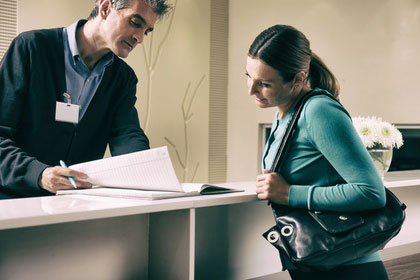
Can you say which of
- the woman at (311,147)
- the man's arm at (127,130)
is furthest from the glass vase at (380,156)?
the man's arm at (127,130)

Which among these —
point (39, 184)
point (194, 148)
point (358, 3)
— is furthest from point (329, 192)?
point (194, 148)

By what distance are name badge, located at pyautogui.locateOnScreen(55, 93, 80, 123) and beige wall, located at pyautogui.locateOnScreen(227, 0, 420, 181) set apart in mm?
2662

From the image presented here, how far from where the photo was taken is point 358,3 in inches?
145

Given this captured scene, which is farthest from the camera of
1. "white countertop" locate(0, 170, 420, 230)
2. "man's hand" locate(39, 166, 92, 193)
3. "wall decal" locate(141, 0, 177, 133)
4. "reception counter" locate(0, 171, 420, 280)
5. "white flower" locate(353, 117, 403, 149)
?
"wall decal" locate(141, 0, 177, 133)

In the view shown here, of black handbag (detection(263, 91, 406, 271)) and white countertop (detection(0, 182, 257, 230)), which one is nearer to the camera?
white countertop (detection(0, 182, 257, 230))

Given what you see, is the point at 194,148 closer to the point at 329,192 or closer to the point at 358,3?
the point at 358,3

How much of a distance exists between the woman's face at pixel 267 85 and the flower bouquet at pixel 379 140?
0.86 meters

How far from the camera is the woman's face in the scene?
119 cm

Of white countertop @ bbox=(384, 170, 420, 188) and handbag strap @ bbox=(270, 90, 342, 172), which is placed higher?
handbag strap @ bbox=(270, 90, 342, 172)

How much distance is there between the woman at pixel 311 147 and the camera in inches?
41.5

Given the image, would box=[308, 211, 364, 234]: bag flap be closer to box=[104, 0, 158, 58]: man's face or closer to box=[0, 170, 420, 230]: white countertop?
box=[0, 170, 420, 230]: white countertop

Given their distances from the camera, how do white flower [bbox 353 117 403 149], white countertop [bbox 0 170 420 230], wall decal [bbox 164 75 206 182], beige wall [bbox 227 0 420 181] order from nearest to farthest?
white countertop [bbox 0 170 420 230] → white flower [bbox 353 117 403 149] → beige wall [bbox 227 0 420 181] → wall decal [bbox 164 75 206 182]

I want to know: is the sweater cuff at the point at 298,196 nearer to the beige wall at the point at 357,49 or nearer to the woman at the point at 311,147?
the woman at the point at 311,147

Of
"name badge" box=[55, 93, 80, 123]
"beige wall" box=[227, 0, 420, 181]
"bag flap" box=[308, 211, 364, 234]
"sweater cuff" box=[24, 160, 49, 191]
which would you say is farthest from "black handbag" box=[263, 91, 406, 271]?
"beige wall" box=[227, 0, 420, 181]
